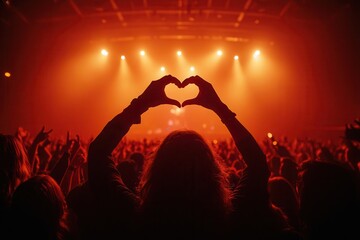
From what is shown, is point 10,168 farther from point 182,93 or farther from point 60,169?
point 182,93

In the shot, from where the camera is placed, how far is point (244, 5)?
15586mm

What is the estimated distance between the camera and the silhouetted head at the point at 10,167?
5.97 feet

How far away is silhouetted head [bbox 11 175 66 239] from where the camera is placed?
140 cm

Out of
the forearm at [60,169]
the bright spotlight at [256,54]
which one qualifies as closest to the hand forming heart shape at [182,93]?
the bright spotlight at [256,54]

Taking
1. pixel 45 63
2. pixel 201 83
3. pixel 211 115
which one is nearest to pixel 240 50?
pixel 211 115

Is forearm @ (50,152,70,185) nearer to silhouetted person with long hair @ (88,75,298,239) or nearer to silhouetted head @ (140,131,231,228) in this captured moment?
silhouetted person with long hair @ (88,75,298,239)

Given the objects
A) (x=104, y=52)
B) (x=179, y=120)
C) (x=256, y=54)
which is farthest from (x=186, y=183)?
(x=179, y=120)

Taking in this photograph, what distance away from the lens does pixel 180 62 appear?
2231 cm

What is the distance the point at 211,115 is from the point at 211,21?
766 centimetres

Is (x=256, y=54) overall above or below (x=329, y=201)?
above

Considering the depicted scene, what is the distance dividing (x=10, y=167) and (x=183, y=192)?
4.31ft

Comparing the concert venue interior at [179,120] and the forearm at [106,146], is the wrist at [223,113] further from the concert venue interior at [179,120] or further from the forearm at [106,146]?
the forearm at [106,146]

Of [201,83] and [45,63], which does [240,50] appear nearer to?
[45,63]

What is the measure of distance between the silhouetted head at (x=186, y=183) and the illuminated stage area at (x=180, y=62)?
1452 centimetres
